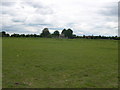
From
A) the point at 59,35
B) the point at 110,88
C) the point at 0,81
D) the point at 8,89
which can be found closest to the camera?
the point at 8,89

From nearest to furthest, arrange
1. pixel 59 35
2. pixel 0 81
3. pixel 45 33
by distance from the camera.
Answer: pixel 0 81 → pixel 45 33 → pixel 59 35

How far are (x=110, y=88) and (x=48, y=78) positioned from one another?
2402 mm

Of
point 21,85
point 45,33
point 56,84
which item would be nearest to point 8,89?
point 21,85

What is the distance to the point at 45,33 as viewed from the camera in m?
98.5

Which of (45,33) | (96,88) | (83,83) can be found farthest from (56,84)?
(45,33)

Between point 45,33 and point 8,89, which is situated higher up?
point 45,33

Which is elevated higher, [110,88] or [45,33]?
[45,33]

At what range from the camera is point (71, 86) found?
573 cm

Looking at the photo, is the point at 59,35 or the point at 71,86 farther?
the point at 59,35

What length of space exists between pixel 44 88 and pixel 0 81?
68.7 inches

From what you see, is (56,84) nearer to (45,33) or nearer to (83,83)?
(83,83)

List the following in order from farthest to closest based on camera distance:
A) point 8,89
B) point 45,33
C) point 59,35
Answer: point 59,35, point 45,33, point 8,89

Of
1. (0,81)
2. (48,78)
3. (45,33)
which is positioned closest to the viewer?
(0,81)

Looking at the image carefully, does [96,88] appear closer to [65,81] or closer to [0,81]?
[65,81]
